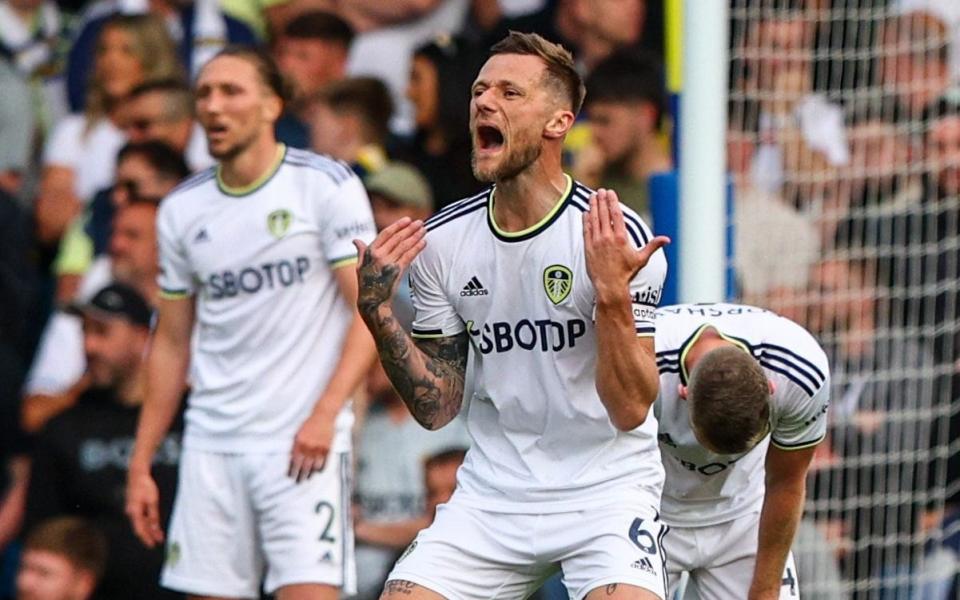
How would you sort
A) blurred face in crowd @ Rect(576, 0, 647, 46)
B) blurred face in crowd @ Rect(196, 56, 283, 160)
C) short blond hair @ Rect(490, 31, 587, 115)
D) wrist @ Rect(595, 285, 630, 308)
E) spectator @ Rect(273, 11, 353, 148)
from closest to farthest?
1. wrist @ Rect(595, 285, 630, 308)
2. short blond hair @ Rect(490, 31, 587, 115)
3. blurred face in crowd @ Rect(196, 56, 283, 160)
4. blurred face in crowd @ Rect(576, 0, 647, 46)
5. spectator @ Rect(273, 11, 353, 148)

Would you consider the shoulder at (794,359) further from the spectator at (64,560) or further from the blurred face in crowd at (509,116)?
the spectator at (64,560)

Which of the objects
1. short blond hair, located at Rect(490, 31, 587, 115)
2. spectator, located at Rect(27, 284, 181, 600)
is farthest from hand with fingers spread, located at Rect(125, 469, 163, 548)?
short blond hair, located at Rect(490, 31, 587, 115)

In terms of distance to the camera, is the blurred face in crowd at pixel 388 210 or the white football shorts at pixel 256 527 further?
the blurred face in crowd at pixel 388 210

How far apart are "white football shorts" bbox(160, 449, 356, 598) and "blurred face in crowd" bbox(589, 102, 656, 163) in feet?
8.89

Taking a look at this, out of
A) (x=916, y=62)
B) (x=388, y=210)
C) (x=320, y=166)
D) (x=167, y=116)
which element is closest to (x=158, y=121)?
(x=167, y=116)

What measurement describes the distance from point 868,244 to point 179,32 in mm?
3867

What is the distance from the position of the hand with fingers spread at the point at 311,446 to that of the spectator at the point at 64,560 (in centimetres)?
202

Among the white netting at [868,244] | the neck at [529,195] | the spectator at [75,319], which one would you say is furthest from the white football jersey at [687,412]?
the spectator at [75,319]

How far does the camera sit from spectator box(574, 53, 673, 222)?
907 cm

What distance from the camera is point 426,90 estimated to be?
9.52 metres

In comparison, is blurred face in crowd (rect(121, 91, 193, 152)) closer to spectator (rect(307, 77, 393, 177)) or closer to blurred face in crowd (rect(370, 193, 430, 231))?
spectator (rect(307, 77, 393, 177))

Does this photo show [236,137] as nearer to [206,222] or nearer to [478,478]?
[206,222]

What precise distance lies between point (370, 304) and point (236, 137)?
212cm

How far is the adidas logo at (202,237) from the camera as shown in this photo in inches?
280
